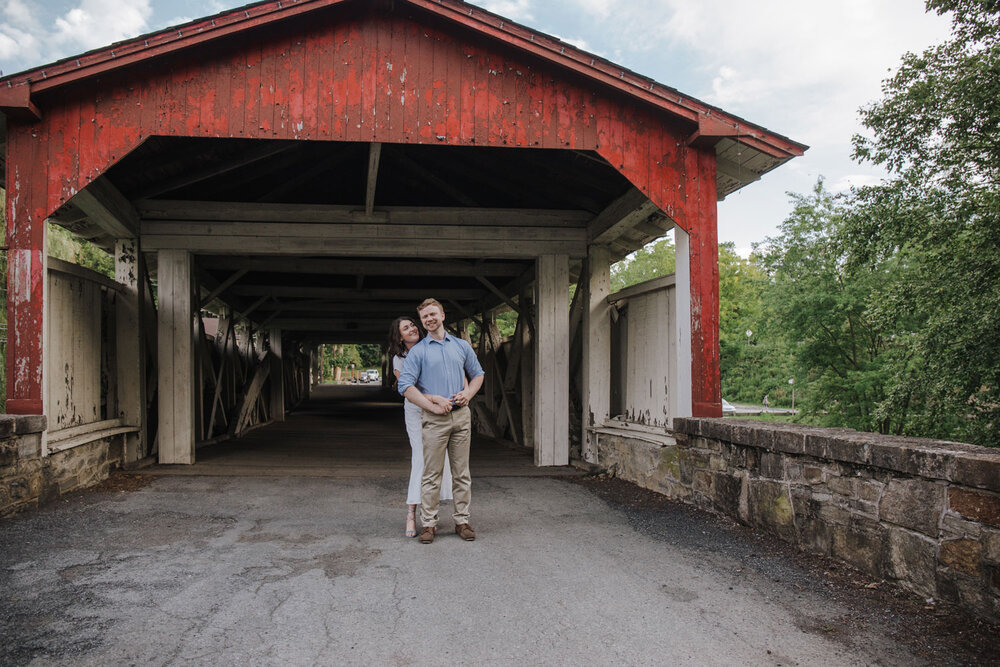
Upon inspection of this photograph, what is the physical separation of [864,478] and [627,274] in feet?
112

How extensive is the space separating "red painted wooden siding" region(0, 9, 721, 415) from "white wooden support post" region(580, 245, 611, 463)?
2.32 meters

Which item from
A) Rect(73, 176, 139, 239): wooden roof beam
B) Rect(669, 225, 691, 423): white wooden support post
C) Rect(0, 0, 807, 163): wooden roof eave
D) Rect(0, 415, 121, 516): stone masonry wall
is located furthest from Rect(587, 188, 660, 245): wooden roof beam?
Rect(0, 415, 121, 516): stone masonry wall

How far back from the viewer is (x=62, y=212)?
686 cm

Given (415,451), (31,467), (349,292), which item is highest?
(349,292)

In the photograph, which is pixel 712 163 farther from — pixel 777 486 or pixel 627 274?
pixel 627 274

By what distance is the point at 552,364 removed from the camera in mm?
8164

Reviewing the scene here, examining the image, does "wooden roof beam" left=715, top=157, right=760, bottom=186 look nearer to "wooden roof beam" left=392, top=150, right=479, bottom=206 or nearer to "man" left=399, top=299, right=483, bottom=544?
"wooden roof beam" left=392, top=150, right=479, bottom=206

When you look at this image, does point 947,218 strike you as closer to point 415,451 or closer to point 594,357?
point 594,357

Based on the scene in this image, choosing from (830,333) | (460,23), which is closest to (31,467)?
(460,23)

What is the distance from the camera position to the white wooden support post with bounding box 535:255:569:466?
8.10 m

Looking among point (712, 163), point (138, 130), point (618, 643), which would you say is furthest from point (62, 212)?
point (618, 643)

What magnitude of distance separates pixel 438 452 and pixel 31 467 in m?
3.18

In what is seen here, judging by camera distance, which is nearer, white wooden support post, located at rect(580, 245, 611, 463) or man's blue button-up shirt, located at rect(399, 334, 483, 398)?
man's blue button-up shirt, located at rect(399, 334, 483, 398)

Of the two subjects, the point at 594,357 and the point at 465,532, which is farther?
the point at 594,357
